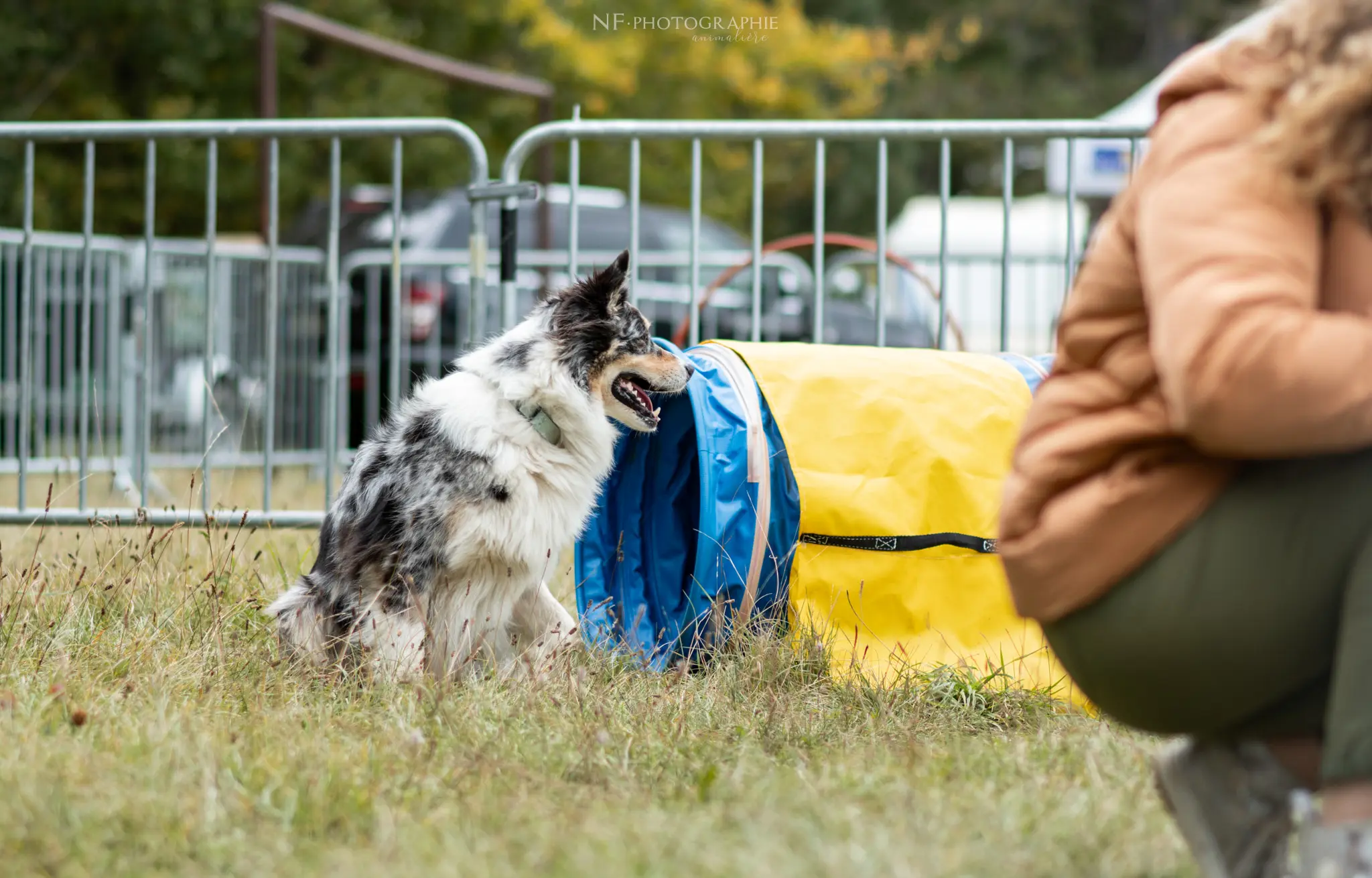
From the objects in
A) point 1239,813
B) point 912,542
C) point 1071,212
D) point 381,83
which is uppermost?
point 381,83

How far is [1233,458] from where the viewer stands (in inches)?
72.7

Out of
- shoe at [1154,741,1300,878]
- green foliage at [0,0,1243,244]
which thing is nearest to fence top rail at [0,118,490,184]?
shoe at [1154,741,1300,878]

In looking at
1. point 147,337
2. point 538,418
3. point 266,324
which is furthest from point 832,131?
point 266,324

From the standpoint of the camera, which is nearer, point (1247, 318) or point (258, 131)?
point (1247, 318)

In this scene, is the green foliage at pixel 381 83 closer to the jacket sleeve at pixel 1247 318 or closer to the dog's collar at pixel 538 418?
the dog's collar at pixel 538 418

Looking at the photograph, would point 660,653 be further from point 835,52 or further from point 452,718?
point 835,52

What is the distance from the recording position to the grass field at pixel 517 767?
2.00m

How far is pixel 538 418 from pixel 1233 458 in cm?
207

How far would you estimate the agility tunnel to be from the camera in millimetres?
3461

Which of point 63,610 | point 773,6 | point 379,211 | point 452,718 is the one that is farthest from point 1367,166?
point 773,6

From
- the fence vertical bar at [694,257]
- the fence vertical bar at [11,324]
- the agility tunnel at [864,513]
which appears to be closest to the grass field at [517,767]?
the agility tunnel at [864,513]

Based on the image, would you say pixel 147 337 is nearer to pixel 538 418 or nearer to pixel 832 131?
pixel 538 418

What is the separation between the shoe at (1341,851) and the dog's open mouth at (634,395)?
2287 millimetres

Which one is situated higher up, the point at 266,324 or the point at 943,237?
the point at 943,237
